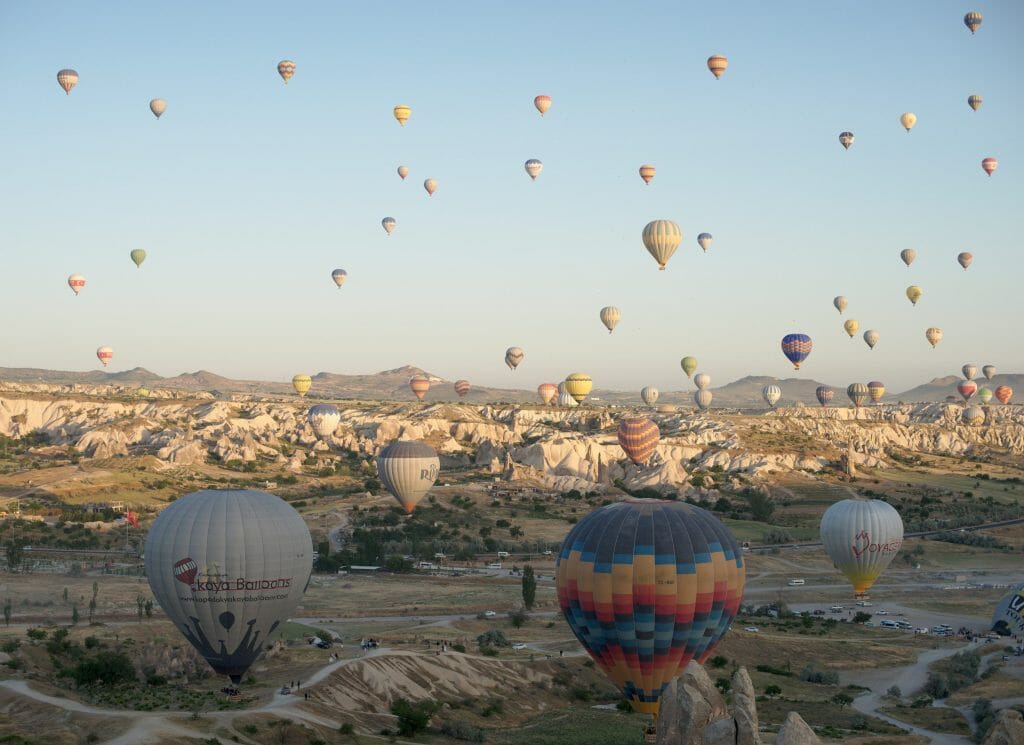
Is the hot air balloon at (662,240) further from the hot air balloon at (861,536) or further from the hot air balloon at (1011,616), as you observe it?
the hot air balloon at (1011,616)

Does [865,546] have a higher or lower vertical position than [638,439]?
lower

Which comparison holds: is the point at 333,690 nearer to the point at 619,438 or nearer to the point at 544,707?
the point at 544,707

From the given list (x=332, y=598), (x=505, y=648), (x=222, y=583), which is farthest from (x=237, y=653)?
(x=332, y=598)

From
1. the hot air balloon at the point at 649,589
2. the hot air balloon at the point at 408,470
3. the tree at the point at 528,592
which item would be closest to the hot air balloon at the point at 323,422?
the hot air balloon at the point at 408,470

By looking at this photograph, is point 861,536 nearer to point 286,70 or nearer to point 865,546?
point 865,546

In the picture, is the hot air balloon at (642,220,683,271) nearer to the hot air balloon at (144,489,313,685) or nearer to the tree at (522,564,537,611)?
the tree at (522,564,537,611)

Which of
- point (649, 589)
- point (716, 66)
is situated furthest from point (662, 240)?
point (649, 589)

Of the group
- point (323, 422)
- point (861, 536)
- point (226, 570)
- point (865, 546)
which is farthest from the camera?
point (323, 422)
